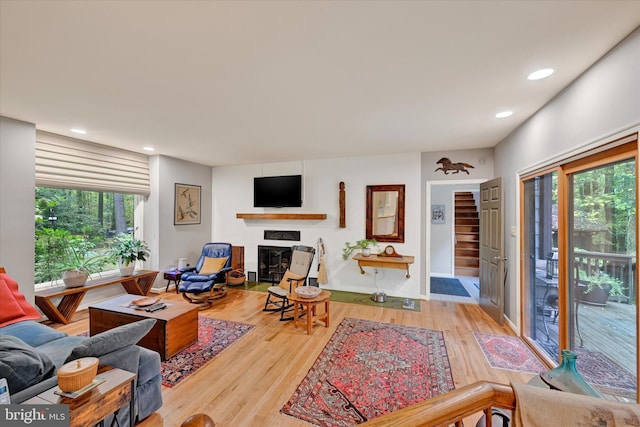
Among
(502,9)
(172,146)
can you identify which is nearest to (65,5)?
(502,9)

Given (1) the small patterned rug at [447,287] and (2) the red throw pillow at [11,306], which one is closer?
(2) the red throw pillow at [11,306]

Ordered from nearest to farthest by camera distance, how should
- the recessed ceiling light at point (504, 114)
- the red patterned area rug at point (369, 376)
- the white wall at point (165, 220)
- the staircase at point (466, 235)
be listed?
the red patterned area rug at point (369, 376) → the recessed ceiling light at point (504, 114) → the white wall at point (165, 220) → the staircase at point (466, 235)

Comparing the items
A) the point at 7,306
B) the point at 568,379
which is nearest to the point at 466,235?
the point at 568,379

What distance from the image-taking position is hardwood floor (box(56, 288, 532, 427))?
1.98m

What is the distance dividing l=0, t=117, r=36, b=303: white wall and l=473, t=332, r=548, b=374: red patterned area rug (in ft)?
17.6

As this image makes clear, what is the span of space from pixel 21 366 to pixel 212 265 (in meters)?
3.40

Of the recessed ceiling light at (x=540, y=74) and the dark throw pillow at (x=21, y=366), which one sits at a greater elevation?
the recessed ceiling light at (x=540, y=74)

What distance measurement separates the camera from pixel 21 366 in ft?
4.72

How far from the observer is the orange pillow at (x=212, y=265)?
477 centimetres

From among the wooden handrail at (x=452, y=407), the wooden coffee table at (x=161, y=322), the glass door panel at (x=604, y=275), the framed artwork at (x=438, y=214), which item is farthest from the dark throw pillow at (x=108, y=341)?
the framed artwork at (x=438, y=214)

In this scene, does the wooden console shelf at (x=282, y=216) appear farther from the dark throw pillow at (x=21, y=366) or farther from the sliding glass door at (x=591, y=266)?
the dark throw pillow at (x=21, y=366)

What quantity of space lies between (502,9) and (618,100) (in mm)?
1053

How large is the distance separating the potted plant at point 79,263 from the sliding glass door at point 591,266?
5.74 m

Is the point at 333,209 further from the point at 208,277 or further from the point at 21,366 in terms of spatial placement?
the point at 21,366
